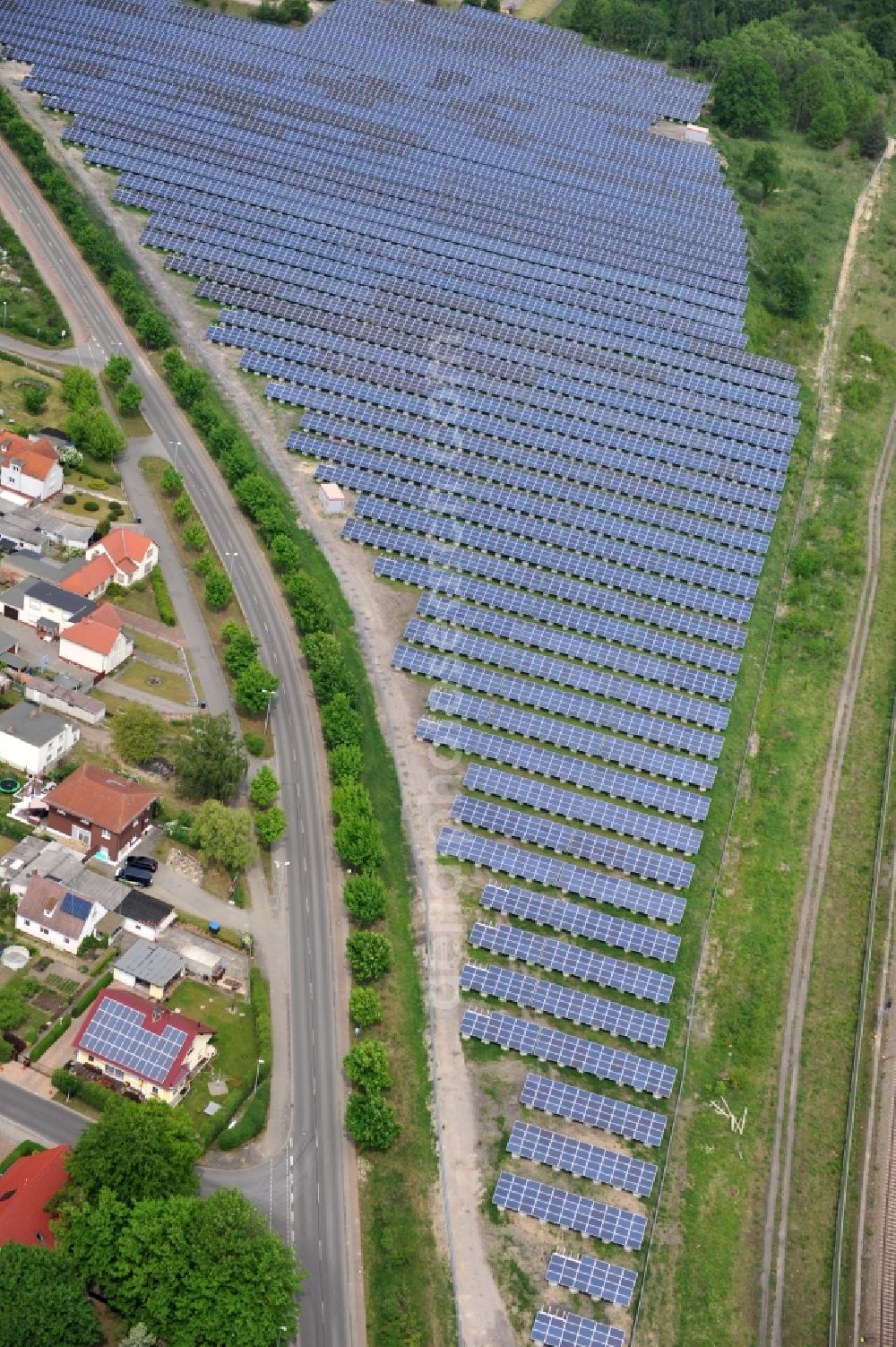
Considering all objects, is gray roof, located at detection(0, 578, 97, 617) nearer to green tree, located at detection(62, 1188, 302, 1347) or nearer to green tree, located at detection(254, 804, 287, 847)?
green tree, located at detection(254, 804, 287, 847)

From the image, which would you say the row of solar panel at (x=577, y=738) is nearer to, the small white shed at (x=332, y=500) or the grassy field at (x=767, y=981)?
the grassy field at (x=767, y=981)

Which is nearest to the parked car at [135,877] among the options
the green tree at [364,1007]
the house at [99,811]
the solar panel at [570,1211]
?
the house at [99,811]

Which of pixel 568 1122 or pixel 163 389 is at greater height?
pixel 163 389

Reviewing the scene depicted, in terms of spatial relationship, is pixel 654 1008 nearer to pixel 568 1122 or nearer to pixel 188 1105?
pixel 568 1122

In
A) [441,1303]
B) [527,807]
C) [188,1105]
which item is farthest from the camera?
[527,807]

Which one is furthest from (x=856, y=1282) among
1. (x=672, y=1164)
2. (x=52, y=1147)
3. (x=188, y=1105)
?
(x=52, y=1147)

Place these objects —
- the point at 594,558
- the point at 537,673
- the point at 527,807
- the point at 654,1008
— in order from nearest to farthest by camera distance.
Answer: the point at 654,1008
the point at 527,807
the point at 537,673
the point at 594,558

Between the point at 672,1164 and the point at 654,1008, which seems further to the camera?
the point at 654,1008
